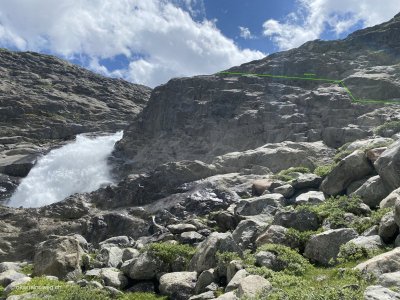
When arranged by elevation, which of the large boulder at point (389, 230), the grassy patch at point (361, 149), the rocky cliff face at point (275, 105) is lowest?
the large boulder at point (389, 230)

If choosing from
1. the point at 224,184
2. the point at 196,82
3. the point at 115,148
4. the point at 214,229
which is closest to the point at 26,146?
the point at 115,148

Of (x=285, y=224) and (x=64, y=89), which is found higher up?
(x=64, y=89)

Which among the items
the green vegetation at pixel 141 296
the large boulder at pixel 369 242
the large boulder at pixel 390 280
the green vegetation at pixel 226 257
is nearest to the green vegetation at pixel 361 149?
the large boulder at pixel 369 242

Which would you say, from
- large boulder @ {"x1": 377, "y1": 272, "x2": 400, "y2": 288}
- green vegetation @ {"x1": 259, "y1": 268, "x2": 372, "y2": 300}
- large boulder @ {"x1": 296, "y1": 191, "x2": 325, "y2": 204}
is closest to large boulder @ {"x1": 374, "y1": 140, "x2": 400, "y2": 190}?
large boulder @ {"x1": 296, "y1": 191, "x2": 325, "y2": 204}

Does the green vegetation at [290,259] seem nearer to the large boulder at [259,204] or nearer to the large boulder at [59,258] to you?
the large boulder at [59,258]

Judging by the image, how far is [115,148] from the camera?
77.9m

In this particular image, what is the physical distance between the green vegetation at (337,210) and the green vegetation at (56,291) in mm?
9931

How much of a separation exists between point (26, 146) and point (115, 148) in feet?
67.5

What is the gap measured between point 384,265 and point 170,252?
970 centimetres

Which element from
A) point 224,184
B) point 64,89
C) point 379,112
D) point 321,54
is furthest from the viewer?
point 64,89

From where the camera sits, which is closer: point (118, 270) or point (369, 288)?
point (369, 288)

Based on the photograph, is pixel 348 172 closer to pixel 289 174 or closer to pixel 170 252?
pixel 170 252

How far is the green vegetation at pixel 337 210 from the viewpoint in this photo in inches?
764

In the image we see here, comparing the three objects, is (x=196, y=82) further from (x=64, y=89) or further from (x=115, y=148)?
(x=64, y=89)
